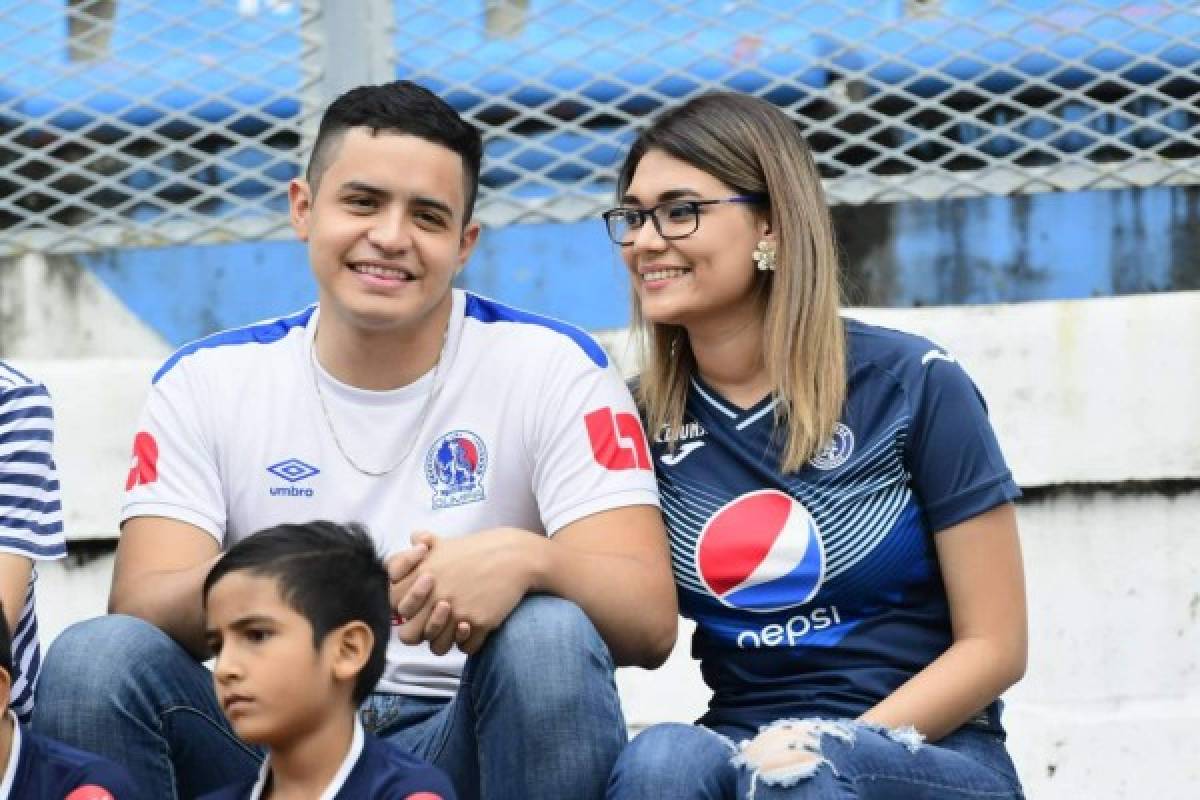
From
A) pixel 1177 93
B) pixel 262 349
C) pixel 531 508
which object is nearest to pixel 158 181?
pixel 262 349

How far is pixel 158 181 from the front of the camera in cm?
429

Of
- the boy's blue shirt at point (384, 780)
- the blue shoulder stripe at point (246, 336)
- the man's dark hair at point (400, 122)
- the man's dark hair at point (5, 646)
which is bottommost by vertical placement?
the boy's blue shirt at point (384, 780)

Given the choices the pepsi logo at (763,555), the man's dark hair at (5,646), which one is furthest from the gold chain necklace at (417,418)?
the man's dark hair at (5,646)

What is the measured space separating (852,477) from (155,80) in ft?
6.50

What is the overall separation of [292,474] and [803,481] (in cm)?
76

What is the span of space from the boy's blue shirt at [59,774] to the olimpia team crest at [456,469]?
2.10ft

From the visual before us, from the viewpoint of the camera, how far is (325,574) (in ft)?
8.64

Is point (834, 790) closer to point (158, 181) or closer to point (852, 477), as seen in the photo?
point (852, 477)

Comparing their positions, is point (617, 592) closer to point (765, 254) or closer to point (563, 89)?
point (765, 254)

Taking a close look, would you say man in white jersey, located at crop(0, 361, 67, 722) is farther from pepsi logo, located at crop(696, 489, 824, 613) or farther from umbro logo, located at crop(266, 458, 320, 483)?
pepsi logo, located at crop(696, 489, 824, 613)

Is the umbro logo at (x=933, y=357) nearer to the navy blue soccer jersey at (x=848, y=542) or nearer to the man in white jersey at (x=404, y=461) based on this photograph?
the navy blue soccer jersey at (x=848, y=542)

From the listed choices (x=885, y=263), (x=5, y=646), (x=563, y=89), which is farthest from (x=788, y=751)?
(x=563, y=89)

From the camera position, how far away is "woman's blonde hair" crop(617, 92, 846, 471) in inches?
116

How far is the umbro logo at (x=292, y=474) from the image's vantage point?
3.05m
